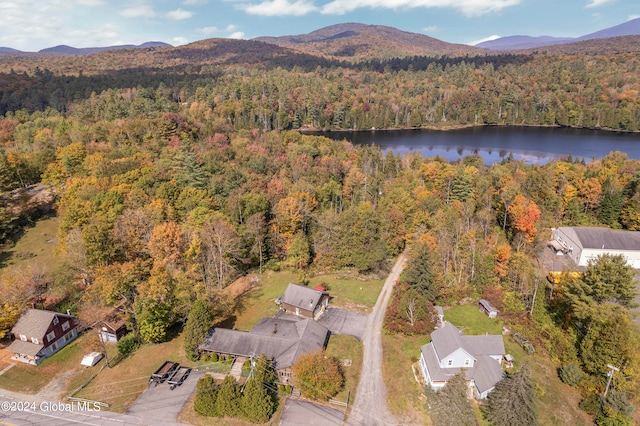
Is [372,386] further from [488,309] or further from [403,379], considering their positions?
[488,309]

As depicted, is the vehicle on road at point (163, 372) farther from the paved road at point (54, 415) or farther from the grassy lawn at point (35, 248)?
the grassy lawn at point (35, 248)

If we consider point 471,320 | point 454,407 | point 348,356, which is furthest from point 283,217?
point 454,407

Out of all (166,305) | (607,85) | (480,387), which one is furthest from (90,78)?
(607,85)

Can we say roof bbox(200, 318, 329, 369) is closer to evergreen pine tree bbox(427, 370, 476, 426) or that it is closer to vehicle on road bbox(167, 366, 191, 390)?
vehicle on road bbox(167, 366, 191, 390)

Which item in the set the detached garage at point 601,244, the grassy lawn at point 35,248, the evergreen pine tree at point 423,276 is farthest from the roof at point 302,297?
the detached garage at point 601,244

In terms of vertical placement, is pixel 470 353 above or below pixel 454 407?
below

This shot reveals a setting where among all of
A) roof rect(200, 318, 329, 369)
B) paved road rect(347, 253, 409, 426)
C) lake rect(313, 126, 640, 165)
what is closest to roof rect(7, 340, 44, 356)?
roof rect(200, 318, 329, 369)
